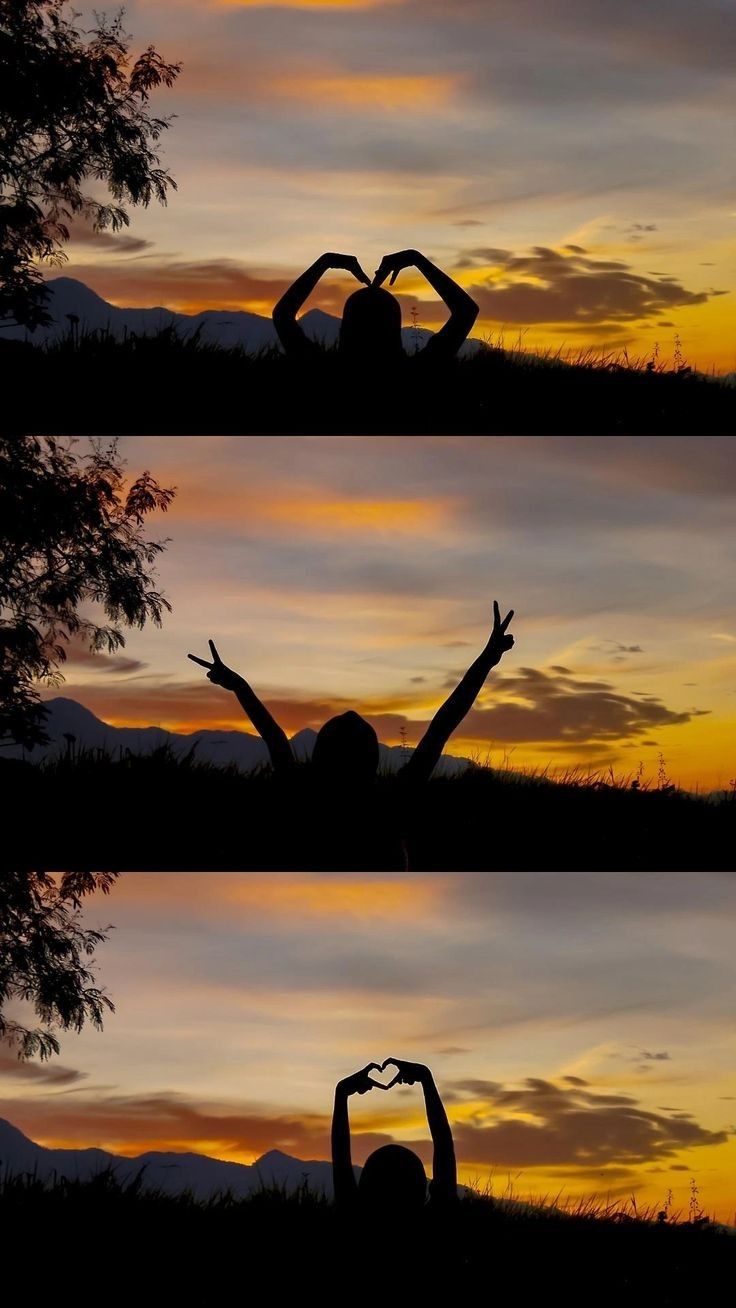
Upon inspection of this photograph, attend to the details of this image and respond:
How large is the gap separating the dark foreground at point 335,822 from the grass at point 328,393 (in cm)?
259

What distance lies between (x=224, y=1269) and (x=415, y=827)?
3.21 meters

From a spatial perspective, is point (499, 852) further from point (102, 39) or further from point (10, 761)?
point (102, 39)

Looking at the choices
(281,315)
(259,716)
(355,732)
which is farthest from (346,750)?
(281,315)

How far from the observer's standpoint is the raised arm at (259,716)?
11.9 meters

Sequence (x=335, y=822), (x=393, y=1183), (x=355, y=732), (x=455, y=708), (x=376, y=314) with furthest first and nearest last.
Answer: (x=376, y=314)
(x=335, y=822)
(x=355, y=732)
(x=455, y=708)
(x=393, y=1183)

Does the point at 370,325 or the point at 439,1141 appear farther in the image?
the point at 370,325

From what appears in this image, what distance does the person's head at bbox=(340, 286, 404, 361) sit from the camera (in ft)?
41.9

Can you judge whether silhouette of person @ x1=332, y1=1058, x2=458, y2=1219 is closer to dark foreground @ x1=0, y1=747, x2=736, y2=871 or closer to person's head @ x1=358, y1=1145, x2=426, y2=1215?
person's head @ x1=358, y1=1145, x2=426, y2=1215

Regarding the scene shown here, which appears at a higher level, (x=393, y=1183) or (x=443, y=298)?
(x=443, y=298)

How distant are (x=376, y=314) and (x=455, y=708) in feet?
9.93

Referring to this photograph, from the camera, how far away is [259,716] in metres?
12.0

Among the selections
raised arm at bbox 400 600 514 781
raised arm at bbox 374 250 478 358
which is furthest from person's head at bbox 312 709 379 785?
raised arm at bbox 374 250 478 358

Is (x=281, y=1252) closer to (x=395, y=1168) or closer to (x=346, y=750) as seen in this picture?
(x=395, y=1168)

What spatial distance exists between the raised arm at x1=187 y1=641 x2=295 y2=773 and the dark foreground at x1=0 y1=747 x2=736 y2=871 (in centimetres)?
15
